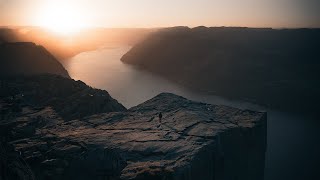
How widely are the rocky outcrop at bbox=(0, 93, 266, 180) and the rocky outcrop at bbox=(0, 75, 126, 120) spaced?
386 centimetres

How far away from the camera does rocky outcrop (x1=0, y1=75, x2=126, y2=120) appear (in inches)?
726

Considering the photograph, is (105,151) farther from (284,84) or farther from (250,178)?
(284,84)

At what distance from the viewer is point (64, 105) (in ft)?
63.3

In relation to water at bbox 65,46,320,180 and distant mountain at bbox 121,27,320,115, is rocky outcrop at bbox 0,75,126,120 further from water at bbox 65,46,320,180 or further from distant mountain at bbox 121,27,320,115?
distant mountain at bbox 121,27,320,115

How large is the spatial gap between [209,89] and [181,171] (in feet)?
177

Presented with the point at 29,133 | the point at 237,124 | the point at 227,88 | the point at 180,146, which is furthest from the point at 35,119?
the point at 227,88

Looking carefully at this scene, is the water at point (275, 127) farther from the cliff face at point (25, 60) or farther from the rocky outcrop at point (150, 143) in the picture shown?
the rocky outcrop at point (150, 143)

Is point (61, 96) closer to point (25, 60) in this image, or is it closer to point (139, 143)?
point (139, 143)

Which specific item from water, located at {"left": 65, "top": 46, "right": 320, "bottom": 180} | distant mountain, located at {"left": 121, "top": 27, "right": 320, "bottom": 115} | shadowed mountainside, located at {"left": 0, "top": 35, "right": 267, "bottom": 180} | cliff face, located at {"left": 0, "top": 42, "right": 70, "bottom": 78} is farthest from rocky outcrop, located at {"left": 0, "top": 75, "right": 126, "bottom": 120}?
distant mountain, located at {"left": 121, "top": 27, "right": 320, "bottom": 115}

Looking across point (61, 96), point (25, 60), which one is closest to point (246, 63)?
point (25, 60)

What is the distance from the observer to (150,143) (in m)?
9.62

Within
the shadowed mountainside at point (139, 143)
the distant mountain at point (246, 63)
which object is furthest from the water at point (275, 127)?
the shadowed mountainside at point (139, 143)

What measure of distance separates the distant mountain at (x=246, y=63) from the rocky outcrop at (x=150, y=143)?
37.2 metres

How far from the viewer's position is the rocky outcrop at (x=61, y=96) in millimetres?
18442
